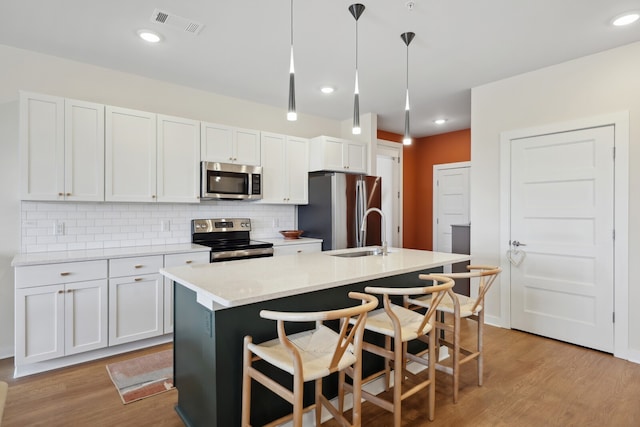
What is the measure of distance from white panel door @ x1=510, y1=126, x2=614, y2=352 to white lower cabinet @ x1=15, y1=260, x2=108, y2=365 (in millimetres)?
3966

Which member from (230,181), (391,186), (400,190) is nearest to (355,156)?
(391,186)

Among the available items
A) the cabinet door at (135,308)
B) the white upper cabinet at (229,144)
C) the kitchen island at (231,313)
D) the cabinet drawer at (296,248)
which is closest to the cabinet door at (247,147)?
the white upper cabinet at (229,144)

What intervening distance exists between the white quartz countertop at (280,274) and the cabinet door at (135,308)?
1.20 metres

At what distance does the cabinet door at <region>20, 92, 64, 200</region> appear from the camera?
9.20 ft

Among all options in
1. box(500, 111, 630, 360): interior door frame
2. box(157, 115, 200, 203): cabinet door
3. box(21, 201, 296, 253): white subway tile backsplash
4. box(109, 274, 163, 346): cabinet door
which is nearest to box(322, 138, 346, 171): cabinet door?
box(21, 201, 296, 253): white subway tile backsplash

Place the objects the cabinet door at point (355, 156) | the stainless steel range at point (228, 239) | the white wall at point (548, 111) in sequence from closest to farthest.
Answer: the white wall at point (548, 111) < the stainless steel range at point (228, 239) < the cabinet door at point (355, 156)

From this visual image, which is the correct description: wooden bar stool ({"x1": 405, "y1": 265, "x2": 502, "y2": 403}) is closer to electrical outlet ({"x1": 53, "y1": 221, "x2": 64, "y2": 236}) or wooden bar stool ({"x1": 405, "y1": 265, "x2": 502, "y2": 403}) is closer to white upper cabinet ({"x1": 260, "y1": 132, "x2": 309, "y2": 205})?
white upper cabinet ({"x1": 260, "y1": 132, "x2": 309, "y2": 205})

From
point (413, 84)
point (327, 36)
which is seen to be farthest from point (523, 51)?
point (327, 36)

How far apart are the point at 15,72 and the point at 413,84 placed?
3.78 m

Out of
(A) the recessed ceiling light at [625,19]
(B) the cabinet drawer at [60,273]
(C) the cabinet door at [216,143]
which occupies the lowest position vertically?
(B) the cabinet drawer at [60,273]

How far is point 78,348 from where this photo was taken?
9.20ft

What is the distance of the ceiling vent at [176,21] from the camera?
2504mm

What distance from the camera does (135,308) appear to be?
3.07m

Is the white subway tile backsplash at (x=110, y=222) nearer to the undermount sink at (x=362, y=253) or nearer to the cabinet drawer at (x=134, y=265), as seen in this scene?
the cabinet drawer at (x=134, y=265)
